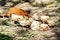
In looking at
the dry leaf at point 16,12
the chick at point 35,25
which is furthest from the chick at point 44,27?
the dry leaf at point 16,12

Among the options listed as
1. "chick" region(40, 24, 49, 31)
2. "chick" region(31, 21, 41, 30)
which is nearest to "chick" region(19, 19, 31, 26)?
"chick" region(31, 21, 41, 30)

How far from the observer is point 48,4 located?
6.57 metres

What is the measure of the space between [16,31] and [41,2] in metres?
1.85

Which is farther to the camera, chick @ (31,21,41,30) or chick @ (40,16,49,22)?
chick @ (40,16,49,22)

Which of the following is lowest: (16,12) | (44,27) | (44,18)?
(44,27)

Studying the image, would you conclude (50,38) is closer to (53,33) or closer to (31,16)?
(53,33)

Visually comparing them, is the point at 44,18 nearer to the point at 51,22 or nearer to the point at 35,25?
the point at 51,22

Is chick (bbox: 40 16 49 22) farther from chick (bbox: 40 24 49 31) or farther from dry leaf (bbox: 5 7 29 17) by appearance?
dry leaf (bbox: 5 7 29 17)

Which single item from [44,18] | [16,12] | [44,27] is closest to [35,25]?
[44,27]

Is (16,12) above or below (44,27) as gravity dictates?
above

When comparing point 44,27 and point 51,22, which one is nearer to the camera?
point 44,27

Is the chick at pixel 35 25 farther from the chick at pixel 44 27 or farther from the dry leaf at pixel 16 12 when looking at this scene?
the dry leaf at pixel 16 12

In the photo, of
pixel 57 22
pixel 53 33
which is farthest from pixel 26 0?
pixel 53 33

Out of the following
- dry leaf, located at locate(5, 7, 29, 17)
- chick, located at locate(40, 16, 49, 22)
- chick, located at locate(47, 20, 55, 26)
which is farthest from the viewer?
dry leaf, located at locate(5, 7, 29, 17)
